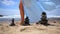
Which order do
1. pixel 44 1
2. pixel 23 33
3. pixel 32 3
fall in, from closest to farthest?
1. pixel 23 33
2. pixel 32 3
3. pixel 44 1

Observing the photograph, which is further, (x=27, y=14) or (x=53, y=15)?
(x=53, y=15)

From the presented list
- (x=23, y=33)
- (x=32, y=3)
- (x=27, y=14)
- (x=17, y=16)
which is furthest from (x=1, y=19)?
(x=23, y=33)

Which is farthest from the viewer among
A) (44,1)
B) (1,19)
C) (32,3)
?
(44,1)

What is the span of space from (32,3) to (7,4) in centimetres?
102

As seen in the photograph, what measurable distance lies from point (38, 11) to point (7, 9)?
1093 mm

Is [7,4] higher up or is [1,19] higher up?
[7,4]

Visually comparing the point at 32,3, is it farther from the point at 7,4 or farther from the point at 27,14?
the point at 7,4

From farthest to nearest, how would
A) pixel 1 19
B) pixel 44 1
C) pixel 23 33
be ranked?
1. pixel 44 1
2. pixel 1 19
3. pixel 23 33

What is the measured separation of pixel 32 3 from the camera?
4.29 metres

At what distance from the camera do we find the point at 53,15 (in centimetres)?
511

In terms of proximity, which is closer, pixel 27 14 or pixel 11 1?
pixel 27 14

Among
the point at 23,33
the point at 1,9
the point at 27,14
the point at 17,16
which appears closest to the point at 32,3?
the point at 27,14

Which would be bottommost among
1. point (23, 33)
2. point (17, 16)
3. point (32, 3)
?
point (23, 33)

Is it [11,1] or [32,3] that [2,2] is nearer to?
[11,1]
